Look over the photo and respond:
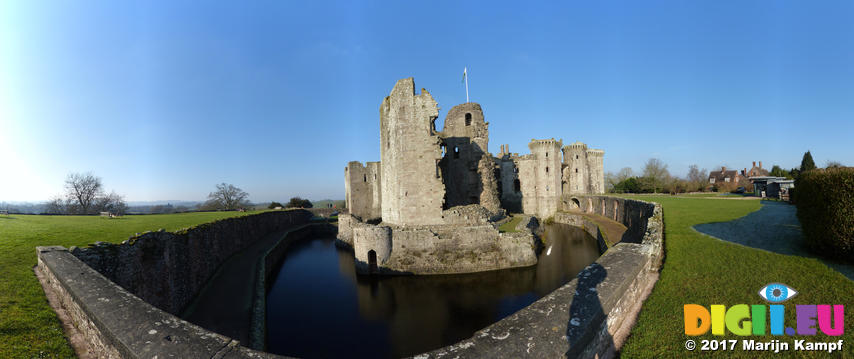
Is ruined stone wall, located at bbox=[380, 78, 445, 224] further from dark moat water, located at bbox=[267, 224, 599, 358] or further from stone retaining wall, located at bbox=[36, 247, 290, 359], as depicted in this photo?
stone retaining wall, located at bbox=[36, 247, 290, 359]

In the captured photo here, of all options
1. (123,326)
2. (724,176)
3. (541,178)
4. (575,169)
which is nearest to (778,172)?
(724,176)

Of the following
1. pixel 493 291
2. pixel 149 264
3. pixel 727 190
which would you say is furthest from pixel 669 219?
pixel 727 190

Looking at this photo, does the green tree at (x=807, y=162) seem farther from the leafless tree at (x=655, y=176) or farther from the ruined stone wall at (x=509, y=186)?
the ruined stone wall at (x=509, y=186)

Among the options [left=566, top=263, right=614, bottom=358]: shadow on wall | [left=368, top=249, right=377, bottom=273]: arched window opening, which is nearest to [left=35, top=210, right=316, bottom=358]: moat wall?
[left=566, top=263, right=614, bottom=358]: shadow on wall

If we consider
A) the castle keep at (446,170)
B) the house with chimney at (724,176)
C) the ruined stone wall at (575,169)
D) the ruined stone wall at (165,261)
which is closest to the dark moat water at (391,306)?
the ruined stone wall at (165,261)

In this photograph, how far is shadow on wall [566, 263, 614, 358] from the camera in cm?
360

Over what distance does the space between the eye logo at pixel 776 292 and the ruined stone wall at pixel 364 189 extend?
26741mm

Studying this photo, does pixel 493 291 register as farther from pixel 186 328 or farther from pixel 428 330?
pixel 186 328

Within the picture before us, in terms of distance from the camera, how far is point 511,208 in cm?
3350

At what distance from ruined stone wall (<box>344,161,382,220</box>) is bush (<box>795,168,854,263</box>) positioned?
26631 millimetres

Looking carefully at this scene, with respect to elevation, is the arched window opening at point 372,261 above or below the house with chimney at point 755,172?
below

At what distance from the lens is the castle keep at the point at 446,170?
18.5 metres

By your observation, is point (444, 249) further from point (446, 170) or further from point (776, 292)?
point (776, 292)

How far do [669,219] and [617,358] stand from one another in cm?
1097
